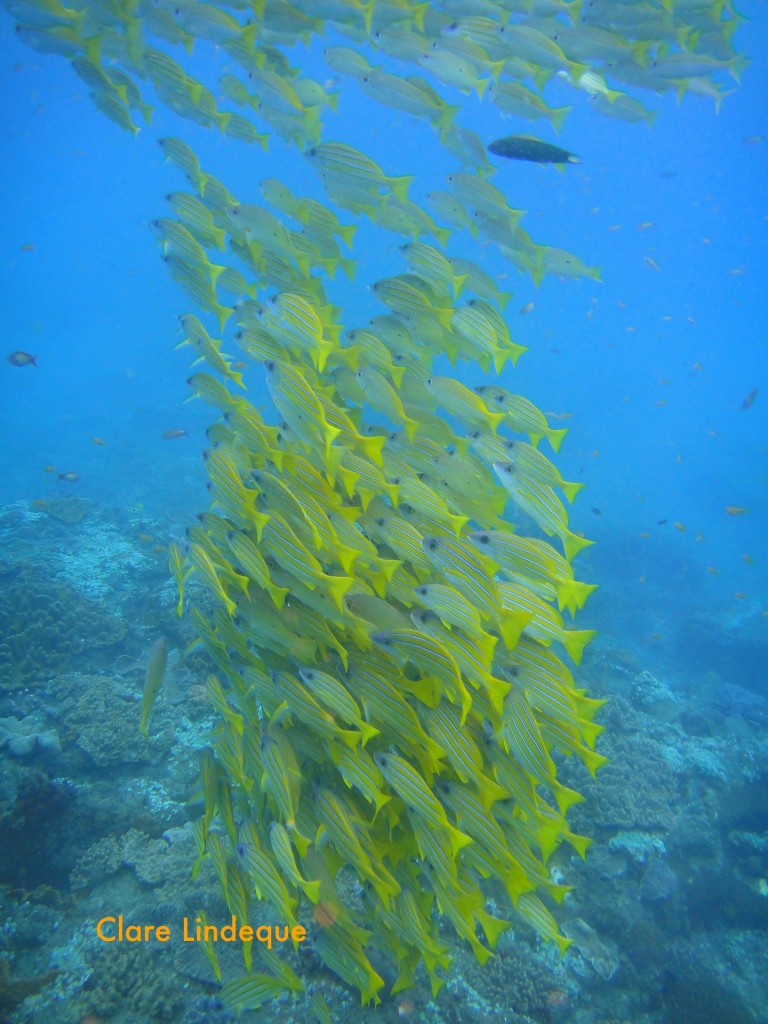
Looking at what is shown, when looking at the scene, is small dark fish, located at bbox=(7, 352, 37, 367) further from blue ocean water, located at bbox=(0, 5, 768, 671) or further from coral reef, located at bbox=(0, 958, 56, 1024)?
coral reef, located at bbox=(0, 958, 56, 1024)

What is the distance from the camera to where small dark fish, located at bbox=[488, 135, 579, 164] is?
4988 mm

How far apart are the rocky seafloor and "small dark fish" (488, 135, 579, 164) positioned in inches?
291

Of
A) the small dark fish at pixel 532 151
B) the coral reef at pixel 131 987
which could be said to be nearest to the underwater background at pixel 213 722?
the coral reef at pixel 131 987

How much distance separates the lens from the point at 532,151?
506 cm

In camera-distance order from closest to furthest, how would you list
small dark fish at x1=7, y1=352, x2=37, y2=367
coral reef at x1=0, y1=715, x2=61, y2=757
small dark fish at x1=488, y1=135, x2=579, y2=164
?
small dark fish at x1=488, y1=135, x2=579, y2=164
coral reef at x1=0, y1=715, x2=61, y2=757
small dark fish at x1=7, y1=352, x2=37, y2=367

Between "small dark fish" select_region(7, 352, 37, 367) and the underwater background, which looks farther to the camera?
"small dark fish" select_region(7, 352, 37, 367)

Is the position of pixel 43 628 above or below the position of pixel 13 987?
below

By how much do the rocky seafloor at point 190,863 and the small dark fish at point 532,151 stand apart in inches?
291

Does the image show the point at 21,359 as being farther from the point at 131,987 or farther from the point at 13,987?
the point at 131,987

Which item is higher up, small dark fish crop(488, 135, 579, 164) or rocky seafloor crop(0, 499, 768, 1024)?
small dark fish crop(488, 135, 579, 164)

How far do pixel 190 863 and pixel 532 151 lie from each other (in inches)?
320

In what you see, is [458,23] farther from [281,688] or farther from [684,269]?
[684,269]

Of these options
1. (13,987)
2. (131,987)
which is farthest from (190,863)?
(13,987)

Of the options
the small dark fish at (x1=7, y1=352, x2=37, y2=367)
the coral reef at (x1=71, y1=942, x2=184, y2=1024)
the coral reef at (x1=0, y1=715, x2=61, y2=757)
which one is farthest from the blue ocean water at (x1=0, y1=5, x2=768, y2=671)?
the coral reef at (x1=71, y1=942, x2=184, y2=1024)
